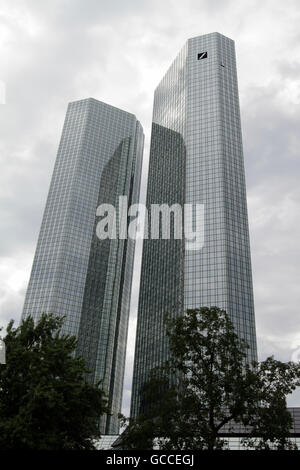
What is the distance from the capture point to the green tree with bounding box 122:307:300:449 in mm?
29141

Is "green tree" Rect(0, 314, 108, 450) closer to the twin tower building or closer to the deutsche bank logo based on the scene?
the twin tower building

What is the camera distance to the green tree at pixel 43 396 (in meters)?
29.0

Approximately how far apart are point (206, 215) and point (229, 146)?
33553mm

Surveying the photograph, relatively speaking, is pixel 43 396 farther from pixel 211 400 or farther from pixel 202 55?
pixel 202 55

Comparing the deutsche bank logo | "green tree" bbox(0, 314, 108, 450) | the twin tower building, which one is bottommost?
"green tree" bbox(0, 314, 108, 450)

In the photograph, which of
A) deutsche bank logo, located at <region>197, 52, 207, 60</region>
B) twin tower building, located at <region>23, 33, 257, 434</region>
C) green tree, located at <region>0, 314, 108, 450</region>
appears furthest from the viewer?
deutsche bank logo, located at <region>197, 52, 207, 60</region>

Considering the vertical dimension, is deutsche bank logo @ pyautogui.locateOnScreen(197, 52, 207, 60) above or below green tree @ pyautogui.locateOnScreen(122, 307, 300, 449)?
above

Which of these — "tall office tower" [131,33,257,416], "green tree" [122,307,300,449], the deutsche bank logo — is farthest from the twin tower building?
"green tree" [122,307,300,449]

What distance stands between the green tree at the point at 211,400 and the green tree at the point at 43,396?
4.04 meters

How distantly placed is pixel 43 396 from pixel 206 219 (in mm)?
133205

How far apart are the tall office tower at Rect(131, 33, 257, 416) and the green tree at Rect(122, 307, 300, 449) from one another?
109m
